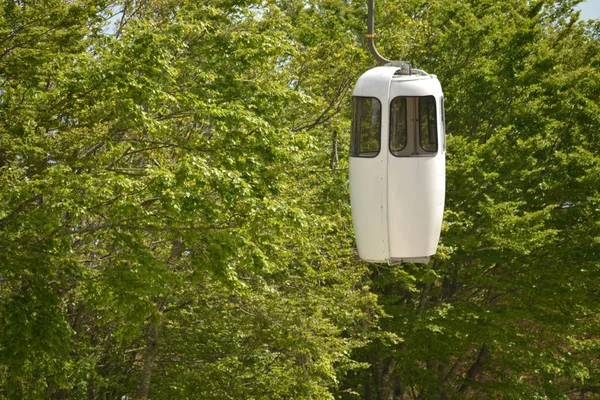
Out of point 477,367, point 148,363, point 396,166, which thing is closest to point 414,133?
point 396,166

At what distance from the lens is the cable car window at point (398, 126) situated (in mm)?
8906

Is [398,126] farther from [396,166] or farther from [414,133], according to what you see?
[396,166]

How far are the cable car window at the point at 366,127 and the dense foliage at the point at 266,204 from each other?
2.69 meters

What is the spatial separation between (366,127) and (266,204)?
10.8 ft

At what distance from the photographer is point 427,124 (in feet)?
29.7

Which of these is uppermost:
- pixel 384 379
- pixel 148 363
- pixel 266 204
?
pixel 266 204

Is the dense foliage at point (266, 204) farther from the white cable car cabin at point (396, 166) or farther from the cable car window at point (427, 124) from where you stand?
Result: the cable car window at point (427, 124)

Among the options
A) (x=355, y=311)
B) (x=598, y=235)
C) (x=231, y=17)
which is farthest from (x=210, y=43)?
(x=598, y=235)

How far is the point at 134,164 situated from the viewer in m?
15.0

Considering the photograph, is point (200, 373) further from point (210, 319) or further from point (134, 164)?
point (134, 164)

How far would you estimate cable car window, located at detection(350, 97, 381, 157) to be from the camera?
9016 mm

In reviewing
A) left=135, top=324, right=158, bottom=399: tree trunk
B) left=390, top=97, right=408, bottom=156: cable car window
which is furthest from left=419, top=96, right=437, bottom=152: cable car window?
left=135, top=324, right=158, bottom=399: tree trunk

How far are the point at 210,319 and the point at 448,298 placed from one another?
8985 millimetres

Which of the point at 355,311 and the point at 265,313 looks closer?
the point at 265,313
